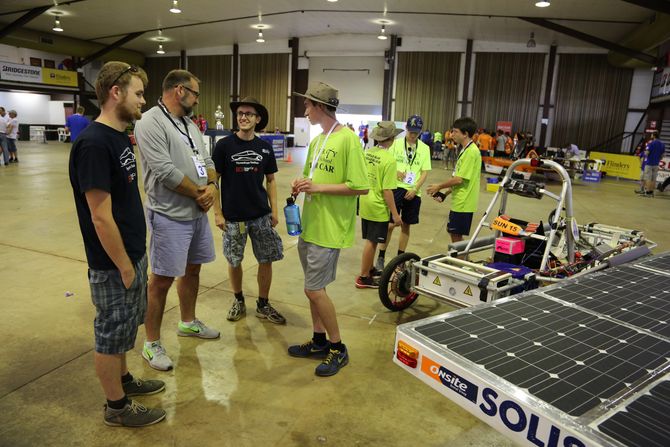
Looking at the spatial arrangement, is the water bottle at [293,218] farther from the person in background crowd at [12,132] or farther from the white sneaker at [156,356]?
the person in background crowd at [12,132]

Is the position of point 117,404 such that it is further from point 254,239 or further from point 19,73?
point 19,73

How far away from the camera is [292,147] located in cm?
2533

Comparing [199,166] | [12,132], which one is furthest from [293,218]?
[12,132]

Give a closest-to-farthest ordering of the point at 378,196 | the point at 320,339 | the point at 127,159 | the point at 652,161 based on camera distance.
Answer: the point at 127,159 → the point at 320,339 → the point at 378,196 → the point at 652,161

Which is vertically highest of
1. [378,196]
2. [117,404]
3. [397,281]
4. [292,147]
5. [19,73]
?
[19,73]

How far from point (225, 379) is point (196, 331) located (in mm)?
646

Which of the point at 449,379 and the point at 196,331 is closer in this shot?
the point at 449,379

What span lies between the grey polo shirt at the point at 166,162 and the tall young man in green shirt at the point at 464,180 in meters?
2.32

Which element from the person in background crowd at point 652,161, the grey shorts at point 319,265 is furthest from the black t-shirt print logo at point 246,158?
the person in background crowd at point 652,161

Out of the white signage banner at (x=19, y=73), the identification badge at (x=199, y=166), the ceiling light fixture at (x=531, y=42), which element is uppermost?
the ceiling light fixture at (x=531, y=42)

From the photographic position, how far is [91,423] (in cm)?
232

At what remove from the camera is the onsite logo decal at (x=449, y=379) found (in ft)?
4.55

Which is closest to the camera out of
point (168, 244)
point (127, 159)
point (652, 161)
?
point (127, 159)

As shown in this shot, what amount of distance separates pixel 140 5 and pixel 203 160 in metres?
17.8
